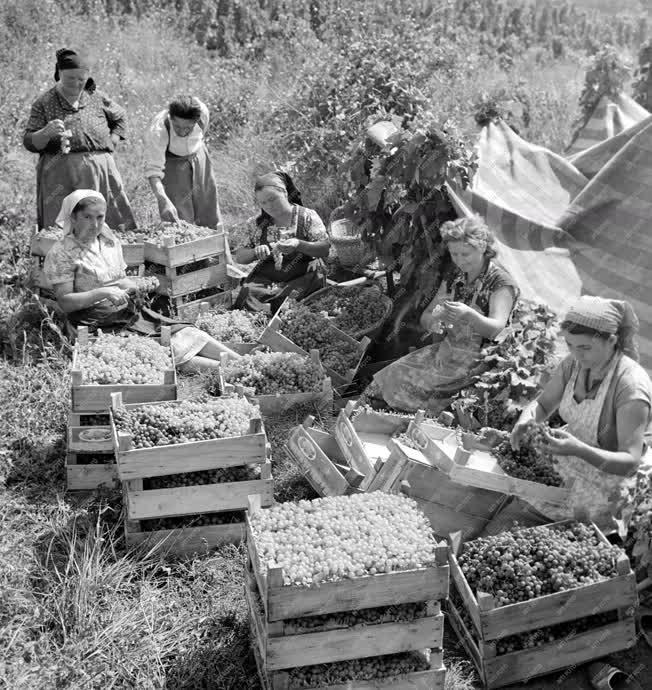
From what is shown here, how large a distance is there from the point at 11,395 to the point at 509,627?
3614 millimetres

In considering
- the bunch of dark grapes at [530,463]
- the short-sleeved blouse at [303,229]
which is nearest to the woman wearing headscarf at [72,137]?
the short-sleeved blouse at [303,229]

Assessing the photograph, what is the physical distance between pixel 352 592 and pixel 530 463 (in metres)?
1.26

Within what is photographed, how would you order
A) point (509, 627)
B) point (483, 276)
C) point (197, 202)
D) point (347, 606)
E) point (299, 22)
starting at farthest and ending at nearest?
point (299, 22) → point (197, 202) → point (483, 276) → point (509, 627) → point (347, 606)

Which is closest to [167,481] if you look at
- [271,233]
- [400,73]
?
[271,233]

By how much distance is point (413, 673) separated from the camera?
3592 millimetres

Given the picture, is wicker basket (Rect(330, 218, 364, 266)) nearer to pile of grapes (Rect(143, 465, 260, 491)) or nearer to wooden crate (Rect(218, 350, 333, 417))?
wooden crate (Rect(218, 350, 333, 417))

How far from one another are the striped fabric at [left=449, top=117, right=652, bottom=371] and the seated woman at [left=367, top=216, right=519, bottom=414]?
91 cm

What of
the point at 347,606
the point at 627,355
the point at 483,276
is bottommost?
the point at 347,606

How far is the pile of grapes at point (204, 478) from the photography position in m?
4.38

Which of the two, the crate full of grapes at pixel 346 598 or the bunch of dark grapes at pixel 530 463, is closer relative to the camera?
the crate full of grapes at pixel 346 598

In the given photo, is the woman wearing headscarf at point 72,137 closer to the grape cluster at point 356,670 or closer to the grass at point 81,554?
the grass at point 81,554

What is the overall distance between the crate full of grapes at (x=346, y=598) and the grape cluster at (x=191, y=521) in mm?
826

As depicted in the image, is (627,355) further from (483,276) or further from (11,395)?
(11,395)

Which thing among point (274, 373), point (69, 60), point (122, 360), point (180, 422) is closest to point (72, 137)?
point (69, 60)
